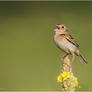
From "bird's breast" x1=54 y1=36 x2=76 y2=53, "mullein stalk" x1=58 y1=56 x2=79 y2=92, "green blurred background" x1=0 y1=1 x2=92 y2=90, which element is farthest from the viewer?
"green blurred background" x1=0 y1=1 x2=92 y2=90

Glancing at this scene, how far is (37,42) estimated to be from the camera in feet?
26.3

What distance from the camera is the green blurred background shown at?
5.97 m

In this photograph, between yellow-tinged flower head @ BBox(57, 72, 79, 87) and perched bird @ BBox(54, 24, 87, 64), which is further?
perched bird @ BBox(54, 24, 87, 64)

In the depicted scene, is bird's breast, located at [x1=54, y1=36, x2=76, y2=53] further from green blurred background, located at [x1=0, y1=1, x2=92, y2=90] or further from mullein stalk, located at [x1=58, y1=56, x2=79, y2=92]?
mullein stalk, located at [x1=58, y1=56, x2=79, y2=92]

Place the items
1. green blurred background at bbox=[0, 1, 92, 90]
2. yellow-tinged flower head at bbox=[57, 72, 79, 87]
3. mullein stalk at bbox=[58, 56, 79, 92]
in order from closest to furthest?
mullein stalk at bbox=[58, 56, 79, 92]
yellow-tinged flower head at bbox=[57, 72, 79, 87]
green blurred background at bbox=[0, 1, 92, 90]

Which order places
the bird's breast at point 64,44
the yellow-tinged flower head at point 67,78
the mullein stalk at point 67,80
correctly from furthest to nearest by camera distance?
the bird's breast at point 64,44 → the yellow-tinged flower head at point 67,78 → the mullein stalk at point 67,80

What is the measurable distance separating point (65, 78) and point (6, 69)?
402cm

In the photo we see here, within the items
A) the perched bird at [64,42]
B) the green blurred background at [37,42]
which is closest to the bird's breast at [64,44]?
the perched bird at [64,42]

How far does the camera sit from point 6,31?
9.01 metres

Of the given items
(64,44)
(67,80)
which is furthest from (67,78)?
(64,44)

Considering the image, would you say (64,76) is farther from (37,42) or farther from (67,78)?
(37,42)

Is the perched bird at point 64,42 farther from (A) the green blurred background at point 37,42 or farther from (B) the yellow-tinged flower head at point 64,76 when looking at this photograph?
(B) the yellow-tinged flower head at point 64,76

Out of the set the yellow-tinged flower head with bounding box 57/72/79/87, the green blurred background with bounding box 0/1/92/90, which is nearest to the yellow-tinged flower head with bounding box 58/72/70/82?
the yellow-tinged flower head with bounding box 57/72/79/87

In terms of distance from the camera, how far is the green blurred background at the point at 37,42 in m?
5.97
